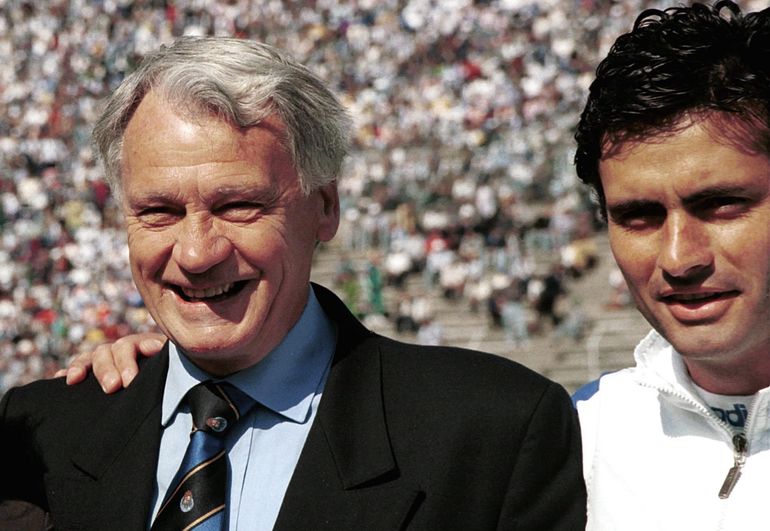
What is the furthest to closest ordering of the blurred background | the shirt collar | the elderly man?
the blurred background, the shirt collar, the elderly man

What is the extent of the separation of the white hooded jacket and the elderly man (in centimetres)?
7

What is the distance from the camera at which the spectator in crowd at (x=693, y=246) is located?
2256 mm

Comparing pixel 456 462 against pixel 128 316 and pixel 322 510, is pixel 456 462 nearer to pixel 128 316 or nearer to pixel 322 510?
pixel 322 510

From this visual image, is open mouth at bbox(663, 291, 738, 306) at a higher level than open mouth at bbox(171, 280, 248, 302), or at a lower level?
higher

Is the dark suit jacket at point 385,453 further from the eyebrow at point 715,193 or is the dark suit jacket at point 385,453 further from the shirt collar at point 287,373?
the eyebrow at point 715,193

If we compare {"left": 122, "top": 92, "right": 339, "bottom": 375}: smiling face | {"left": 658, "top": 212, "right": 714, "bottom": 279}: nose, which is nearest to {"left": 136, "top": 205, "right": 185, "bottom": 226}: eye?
{"left": 122, "top": 92, "right": 339, "bottom": 375}: smiling face

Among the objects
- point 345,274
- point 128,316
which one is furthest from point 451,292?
point 128,316

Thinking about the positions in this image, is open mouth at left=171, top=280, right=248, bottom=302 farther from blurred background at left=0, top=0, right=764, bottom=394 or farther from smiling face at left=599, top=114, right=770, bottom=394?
blurred background at left=0, top=0, right=764, bottom=394

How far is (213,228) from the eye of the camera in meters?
2.45

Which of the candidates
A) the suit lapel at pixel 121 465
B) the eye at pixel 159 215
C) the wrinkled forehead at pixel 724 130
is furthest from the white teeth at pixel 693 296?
the suit lapel at pixel 121 465

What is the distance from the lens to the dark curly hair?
2277 millimetres

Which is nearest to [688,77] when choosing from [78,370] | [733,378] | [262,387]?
[733,378]

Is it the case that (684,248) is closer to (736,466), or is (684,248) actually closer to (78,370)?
(736,466)

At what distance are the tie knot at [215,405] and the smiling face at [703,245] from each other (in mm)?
849
